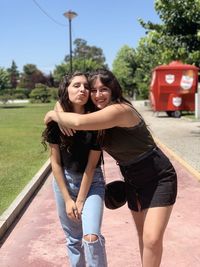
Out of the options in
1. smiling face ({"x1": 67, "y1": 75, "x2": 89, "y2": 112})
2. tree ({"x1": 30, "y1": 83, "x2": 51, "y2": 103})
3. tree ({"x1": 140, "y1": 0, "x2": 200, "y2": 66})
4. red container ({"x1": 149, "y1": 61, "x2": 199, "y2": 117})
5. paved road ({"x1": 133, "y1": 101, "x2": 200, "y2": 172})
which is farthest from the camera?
tree ({"x1": 30, "y1": 83, "x2": 51, "y2": 103})

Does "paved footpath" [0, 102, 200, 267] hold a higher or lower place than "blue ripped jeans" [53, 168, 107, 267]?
lower

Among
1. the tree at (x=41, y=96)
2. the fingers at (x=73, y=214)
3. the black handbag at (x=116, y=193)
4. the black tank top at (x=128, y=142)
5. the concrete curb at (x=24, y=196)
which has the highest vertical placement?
the black tank top at (x=128, y=142)

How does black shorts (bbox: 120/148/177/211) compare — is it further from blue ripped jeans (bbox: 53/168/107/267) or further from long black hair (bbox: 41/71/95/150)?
long black hair (bbox: 41/71/95/150)

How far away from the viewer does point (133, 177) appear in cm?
349

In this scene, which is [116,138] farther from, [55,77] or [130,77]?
[55,77]

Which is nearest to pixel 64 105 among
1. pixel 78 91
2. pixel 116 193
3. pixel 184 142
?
Result: pixel 78 91

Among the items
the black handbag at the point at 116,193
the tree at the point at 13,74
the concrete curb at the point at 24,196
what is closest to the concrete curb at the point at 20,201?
the concrete curb at the point at 24,196

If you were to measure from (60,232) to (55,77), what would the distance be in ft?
327

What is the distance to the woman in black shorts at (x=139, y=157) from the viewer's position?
3373 millimetres

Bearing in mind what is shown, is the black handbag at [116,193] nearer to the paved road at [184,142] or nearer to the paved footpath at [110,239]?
the paved footpath at [110,239]

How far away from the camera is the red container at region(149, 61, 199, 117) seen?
1125 inches

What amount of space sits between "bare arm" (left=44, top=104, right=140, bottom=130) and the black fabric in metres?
0.20

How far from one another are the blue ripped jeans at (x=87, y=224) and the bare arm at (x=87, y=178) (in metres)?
0.04

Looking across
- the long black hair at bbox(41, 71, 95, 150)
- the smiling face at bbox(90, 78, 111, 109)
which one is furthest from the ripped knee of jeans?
the smiling face at bbox(90, 78, 111, 109)
